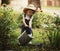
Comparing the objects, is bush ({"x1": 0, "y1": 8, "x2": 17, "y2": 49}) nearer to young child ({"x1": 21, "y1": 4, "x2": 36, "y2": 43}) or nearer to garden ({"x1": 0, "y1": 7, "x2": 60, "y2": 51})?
garden ({"x1": 0, "y1": 7, "x2": 60, "y2": 51})

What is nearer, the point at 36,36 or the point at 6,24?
the point at 6,24

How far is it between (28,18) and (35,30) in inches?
11.3

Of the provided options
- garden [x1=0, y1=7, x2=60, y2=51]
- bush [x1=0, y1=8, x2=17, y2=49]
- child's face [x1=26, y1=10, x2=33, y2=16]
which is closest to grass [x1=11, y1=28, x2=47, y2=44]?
garden [x1=0, y1=7, x2=60, y2=51]

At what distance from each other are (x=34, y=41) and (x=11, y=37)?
471 millimetres

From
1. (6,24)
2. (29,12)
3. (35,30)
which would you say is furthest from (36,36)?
(6,24)

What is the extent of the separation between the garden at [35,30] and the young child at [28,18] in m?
0.08

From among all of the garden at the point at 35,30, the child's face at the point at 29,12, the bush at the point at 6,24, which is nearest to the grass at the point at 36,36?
the garden at the point at 35,30

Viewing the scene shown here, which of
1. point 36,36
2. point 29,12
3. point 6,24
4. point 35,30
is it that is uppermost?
point 29,12

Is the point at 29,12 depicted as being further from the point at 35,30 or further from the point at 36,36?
the point at 36,36

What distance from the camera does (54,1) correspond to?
568 cm

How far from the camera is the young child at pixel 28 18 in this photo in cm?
543

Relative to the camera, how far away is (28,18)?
5449 mm

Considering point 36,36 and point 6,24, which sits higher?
point 6,24

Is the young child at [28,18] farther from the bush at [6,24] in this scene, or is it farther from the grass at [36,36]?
the bush at [6,24]
